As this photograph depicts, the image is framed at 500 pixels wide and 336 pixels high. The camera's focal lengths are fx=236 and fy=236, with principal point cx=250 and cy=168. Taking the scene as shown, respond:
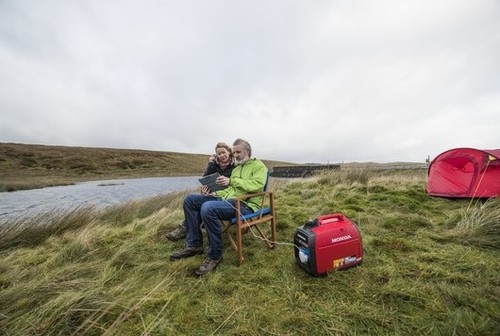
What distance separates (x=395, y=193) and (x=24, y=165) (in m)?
47.0

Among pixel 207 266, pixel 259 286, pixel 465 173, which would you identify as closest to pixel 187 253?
pixel 207 266

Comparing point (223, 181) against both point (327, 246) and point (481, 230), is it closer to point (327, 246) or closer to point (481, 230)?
point (327, 246)

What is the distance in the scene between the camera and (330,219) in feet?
8.82

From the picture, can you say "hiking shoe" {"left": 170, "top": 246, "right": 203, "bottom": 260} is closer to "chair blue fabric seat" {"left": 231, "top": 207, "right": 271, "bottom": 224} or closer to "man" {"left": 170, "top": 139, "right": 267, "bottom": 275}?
"man" {"left": 170, "top": 139, "right": 267, "bottom": 275}

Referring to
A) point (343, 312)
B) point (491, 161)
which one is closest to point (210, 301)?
point (343, 312)

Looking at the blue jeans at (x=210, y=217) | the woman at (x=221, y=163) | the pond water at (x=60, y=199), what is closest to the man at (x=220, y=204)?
the blue jeans at (x=210, y=217)

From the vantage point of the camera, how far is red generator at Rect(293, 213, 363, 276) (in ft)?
7.98

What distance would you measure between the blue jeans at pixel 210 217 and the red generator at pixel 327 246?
929 mm

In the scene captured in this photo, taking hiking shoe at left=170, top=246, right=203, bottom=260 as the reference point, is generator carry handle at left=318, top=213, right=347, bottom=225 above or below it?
above

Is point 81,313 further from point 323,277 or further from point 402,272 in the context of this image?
point 402,272

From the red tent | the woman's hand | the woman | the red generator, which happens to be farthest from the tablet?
the red tent

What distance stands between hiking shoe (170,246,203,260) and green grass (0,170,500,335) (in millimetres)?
140

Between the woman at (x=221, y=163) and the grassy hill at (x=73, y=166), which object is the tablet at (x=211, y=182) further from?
the grassy hill at (x=73, y=166)

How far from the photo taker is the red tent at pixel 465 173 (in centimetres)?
512
